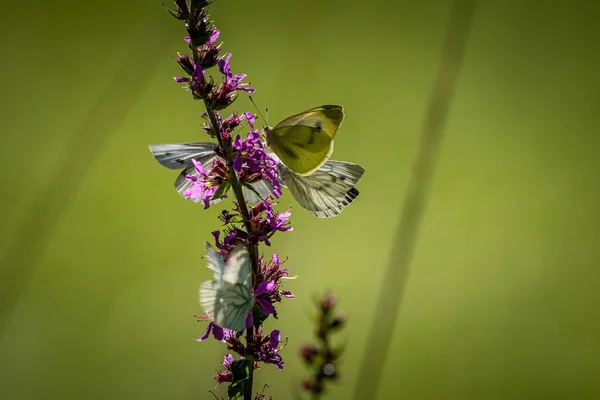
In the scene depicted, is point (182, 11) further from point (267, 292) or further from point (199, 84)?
point (267, 292)

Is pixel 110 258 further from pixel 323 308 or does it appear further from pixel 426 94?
pixel 426 94

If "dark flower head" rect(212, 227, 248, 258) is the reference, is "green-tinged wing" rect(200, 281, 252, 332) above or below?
below

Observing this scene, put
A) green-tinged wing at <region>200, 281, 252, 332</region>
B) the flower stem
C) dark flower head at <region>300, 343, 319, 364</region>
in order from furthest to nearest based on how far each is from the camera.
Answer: dark flower head at <region>300, 343, 319, 364</region>
the flower stem
green-tinged wing at <region>200, 281, 252, 332</region>

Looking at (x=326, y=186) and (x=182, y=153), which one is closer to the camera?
(x=182, y=153)

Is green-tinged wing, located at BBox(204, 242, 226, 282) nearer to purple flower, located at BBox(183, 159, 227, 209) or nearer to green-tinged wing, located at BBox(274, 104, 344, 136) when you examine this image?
purple flower, located at BBox(183, 159, 227, 209)

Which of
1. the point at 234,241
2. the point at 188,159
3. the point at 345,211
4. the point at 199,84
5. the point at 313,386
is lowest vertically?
the point at 313,386

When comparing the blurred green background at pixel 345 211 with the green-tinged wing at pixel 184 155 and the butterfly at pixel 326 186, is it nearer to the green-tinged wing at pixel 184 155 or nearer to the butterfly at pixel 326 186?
the butterfly at pixel 326 186

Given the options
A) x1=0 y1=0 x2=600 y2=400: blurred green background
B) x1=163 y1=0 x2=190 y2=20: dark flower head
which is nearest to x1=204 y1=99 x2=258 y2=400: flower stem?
x1=163 y1=0 x2=190 y2=20: dark flower head

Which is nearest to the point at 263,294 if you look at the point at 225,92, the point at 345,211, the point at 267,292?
the point at 267,292

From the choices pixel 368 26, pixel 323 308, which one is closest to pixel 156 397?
pixel 323 308
